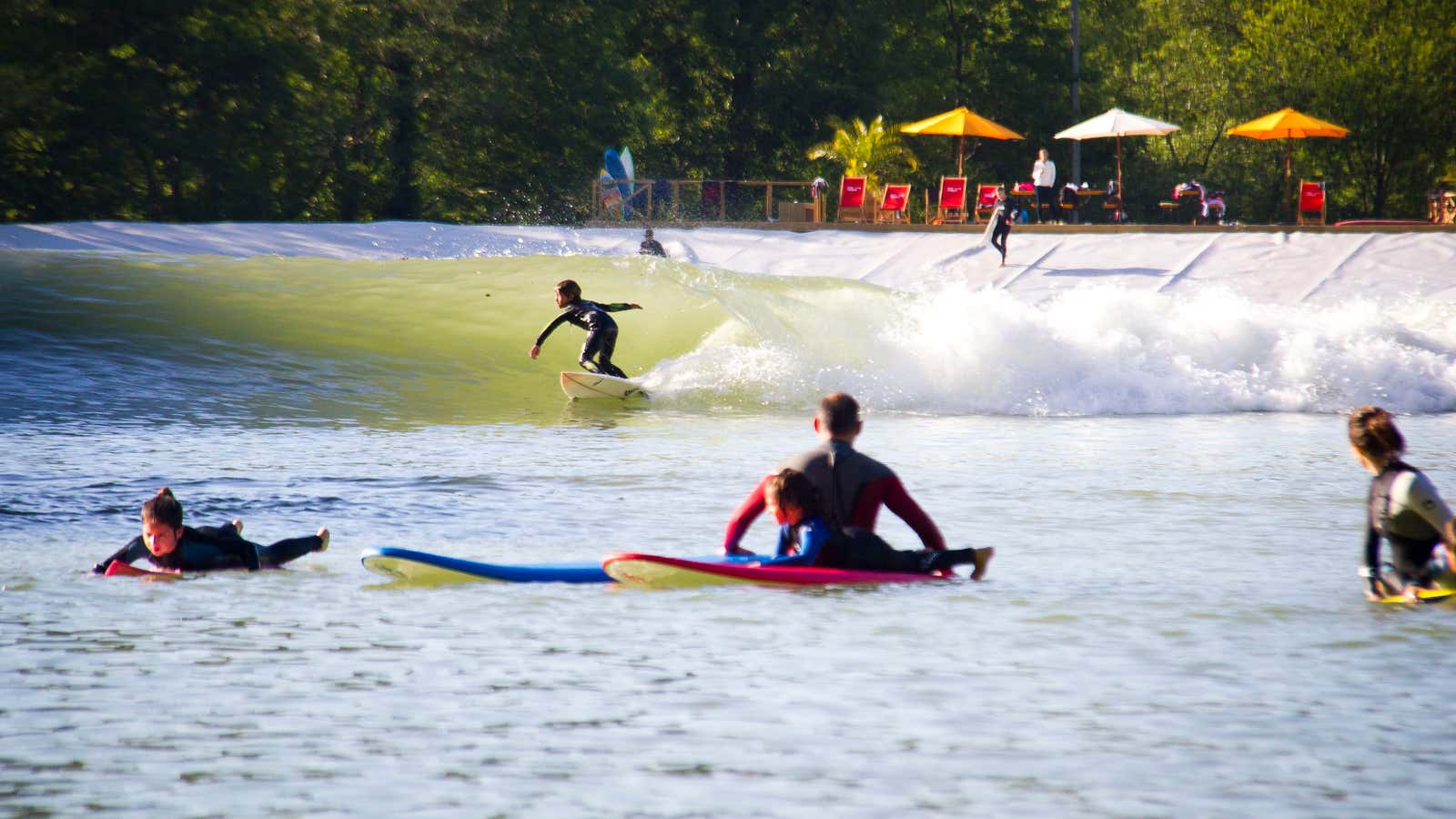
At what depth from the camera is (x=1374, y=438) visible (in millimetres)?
7523

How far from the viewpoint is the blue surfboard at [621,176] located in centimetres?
4084

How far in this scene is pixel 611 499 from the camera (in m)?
12.0

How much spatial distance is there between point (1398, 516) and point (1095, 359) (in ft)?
45.9

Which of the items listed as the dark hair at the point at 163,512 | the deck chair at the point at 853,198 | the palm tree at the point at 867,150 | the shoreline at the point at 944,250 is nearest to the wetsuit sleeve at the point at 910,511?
the dark hair at the point at 163,512

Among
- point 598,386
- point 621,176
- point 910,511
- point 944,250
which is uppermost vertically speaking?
point 621,176

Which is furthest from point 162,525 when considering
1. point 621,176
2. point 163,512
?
point 621,176

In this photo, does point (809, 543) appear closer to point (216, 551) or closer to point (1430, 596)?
point (1430, 596)

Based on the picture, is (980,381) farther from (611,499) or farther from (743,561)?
(743,561)

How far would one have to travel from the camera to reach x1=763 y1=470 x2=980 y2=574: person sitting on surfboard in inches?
332

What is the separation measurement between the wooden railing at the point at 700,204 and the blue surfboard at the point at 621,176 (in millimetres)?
22

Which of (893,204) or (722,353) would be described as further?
(893,204)

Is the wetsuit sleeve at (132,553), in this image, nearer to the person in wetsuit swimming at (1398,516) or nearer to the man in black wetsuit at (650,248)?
the person in wetsuit swimming at (1398,516)

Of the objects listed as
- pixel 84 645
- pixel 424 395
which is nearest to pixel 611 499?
pixel 84 645

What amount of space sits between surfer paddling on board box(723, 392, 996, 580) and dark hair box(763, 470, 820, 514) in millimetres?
42
